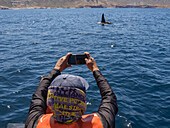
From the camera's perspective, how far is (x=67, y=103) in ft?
7.25

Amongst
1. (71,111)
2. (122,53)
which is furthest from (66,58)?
(122,53)

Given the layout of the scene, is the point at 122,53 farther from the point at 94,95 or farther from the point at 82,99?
the point at 82,99

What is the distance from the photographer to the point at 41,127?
2336 mm

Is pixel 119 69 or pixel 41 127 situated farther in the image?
pixel 119 69

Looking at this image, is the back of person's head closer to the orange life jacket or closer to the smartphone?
the orange life jacket

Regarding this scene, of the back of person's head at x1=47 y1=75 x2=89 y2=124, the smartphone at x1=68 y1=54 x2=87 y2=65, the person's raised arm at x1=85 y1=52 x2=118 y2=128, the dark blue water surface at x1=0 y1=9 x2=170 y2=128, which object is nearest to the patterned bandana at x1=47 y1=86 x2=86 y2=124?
the back of person's head at x1=47 y1=75 x2=89 y2=124

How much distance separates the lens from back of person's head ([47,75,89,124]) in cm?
221

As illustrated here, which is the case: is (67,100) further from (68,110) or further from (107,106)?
(107,106)

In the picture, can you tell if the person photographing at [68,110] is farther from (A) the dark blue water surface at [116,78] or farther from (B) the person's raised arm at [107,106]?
(A) the dark blue water surface at [116,78]

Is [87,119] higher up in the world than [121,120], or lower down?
higher up

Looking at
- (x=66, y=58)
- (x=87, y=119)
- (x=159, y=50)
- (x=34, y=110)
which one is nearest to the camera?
(x=87, y=119)

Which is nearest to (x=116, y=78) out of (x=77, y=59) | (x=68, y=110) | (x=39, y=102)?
(x=77, y=59)

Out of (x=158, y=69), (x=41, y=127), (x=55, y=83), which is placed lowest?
(x=158, y=69)

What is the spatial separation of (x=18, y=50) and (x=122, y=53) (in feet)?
33.9
